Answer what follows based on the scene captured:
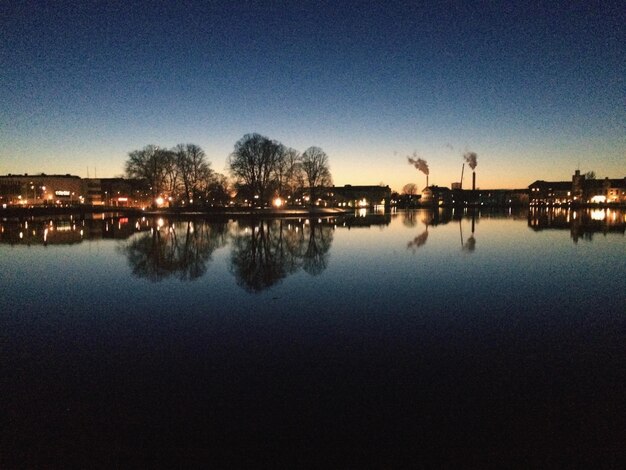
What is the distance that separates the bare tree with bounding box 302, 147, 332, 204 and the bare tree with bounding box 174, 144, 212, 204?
23033mm

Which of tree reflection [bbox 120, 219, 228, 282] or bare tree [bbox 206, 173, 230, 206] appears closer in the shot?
tree reflection [bbox 120, 219, 228, 282]

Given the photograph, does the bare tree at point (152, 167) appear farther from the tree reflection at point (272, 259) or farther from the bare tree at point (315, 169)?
the tree reflection at point (272, 259)

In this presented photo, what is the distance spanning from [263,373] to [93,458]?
2913mm

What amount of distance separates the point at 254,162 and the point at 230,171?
202 inches

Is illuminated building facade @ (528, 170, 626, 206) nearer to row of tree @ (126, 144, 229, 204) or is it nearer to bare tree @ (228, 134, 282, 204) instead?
bare tree @ (228, 134, 282, 204)

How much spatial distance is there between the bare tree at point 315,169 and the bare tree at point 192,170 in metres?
23.0

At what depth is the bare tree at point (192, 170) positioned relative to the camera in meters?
81.3

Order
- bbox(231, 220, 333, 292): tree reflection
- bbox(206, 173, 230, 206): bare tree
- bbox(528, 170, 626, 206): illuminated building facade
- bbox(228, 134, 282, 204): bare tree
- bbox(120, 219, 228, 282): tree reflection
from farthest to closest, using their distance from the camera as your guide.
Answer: bbox(528, 170, 626, 206): illuminated building facade
bbox(206, 173, 230, 206): bare tree
bbox(228, 134, 282, 204): bare tree
bbox(120, 219, 228, 282): tree reflection
bbox(231, 220, 333, 292): tree reflection

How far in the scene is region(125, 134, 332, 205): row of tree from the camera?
241 ft

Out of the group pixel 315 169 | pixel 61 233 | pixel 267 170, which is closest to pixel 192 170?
pixel 267 170

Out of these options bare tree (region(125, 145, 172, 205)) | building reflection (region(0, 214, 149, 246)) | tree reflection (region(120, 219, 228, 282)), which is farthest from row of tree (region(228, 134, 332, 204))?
tree reflection (region(120, 219, 228, 282))

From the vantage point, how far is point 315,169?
92.8 meters

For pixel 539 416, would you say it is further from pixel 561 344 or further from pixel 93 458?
pixel 93 458

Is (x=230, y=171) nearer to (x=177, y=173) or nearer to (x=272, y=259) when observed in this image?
(x=177, y=173)
